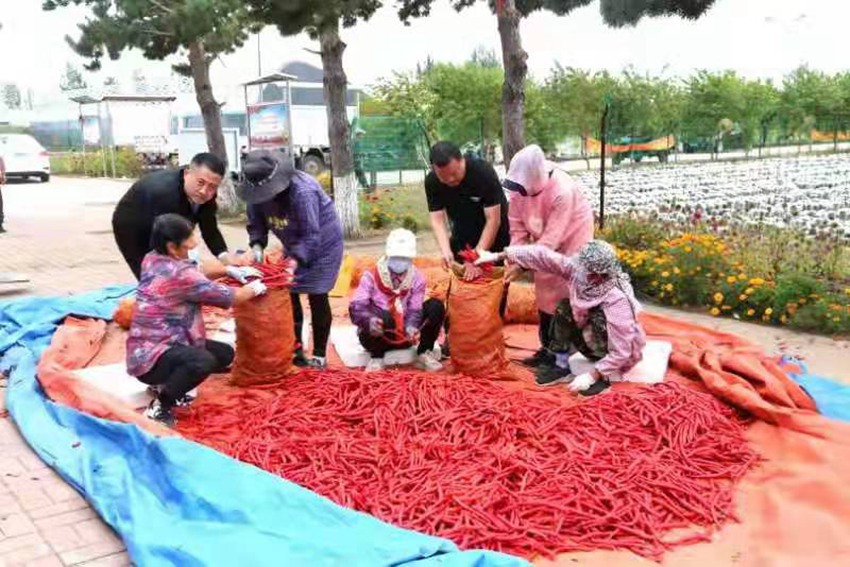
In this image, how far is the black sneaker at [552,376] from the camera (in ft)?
15.1

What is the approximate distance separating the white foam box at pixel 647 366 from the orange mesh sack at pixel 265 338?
5.32 ft

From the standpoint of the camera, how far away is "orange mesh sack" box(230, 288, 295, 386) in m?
4.51

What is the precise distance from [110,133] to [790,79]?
27404 mm

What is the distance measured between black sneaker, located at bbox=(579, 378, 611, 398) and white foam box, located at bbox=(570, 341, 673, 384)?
0.13 metres

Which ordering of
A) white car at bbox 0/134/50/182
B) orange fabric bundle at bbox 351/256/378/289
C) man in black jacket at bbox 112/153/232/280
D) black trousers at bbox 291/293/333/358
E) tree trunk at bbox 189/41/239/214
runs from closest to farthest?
man in black jacket at bbox 112/153/232/280, black trousers at bbox 291/293/333/358, orange fabric bundle at bbox 351/256/378/289, tree trunk at bbox 189/41/239/214, white car at bbox 0/134/50/182

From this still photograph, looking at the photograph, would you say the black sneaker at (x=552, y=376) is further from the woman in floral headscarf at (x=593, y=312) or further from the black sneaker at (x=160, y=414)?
the black sneaker at (x=160, y=414)

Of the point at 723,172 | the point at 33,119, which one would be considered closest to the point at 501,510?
the point at 723,172

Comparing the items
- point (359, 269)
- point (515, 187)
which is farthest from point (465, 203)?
point (359, 269)

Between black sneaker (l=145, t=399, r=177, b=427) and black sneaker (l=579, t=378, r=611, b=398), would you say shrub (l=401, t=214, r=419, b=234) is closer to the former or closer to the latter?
black sneaker (l=579, t=378, r=611, b=398)

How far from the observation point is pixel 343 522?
108 inches

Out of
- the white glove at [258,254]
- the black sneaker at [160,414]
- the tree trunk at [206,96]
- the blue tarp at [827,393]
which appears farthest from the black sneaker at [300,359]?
the tree trunk at [206,96]

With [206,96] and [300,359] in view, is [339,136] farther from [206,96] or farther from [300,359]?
[300,359]

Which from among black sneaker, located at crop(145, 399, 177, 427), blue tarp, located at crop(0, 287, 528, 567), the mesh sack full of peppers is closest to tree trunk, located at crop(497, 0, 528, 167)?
the mesh sack full of peppers

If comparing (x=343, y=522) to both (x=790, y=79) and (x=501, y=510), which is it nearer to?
(x=501, y=510)
